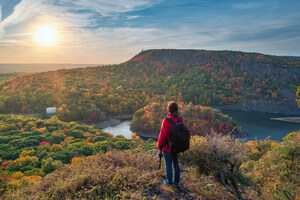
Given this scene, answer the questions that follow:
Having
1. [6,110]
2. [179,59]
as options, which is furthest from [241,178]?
[179,59]

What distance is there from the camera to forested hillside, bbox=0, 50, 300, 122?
270ft

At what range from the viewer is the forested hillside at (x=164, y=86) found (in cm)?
8238

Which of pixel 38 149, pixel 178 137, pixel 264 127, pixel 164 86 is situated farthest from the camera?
pixel 164 86

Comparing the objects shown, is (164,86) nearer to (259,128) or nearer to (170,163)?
(259,128)

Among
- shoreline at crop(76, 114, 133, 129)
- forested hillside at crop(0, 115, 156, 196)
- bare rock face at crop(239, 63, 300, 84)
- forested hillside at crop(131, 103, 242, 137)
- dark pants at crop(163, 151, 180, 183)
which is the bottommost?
shoreline at crop(76, 114, 133, 129)

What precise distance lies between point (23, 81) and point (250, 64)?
156885mm

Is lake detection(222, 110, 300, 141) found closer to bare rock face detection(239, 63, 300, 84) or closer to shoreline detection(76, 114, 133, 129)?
shoreline detection(76, 114, 133, 129)

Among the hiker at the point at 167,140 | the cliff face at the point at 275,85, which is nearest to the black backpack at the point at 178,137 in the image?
the hiker at the point at 167,140

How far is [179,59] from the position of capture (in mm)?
Result: 178750

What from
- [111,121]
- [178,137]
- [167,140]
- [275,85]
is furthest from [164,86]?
[178,137]

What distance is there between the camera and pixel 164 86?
5118 inches

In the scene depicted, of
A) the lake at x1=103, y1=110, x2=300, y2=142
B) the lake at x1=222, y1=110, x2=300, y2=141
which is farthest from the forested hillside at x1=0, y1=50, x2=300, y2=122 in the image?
the lake at x1=222, y1=110, x2=300, y2=141

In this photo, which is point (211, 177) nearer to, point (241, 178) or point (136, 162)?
point (241, 178)

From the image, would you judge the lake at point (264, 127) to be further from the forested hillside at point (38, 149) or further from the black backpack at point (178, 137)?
the black backpack at point (178, 137)
